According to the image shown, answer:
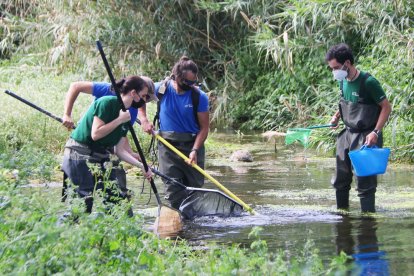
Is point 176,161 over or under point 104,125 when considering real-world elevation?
under

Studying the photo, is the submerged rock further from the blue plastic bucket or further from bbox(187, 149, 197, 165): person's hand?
the blue plastic bucket

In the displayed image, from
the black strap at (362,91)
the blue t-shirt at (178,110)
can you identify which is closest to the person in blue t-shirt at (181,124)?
the blue t-shirt at (178,110)

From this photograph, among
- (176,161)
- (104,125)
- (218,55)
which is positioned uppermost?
(218,55)

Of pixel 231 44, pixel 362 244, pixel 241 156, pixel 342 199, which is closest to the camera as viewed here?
pixel 362 244

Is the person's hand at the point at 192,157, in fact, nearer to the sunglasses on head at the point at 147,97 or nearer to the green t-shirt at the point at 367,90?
the sunglasses on head at the point at 147,97

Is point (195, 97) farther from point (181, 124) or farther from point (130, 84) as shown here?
point (130, 84)

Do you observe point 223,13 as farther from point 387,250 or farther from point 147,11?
point 387,250

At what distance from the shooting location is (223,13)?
2025cm

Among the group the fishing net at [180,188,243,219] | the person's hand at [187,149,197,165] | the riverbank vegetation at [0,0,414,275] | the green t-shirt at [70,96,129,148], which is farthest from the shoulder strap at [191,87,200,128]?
the riverbank vegetation at [0,0,414,275]

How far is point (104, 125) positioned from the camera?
7570 mm

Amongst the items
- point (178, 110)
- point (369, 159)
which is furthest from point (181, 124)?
point (369, 159)

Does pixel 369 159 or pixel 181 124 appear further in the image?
pixel 181 124

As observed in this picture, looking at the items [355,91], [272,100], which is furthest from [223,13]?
[355,91]

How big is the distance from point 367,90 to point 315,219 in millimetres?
1317
